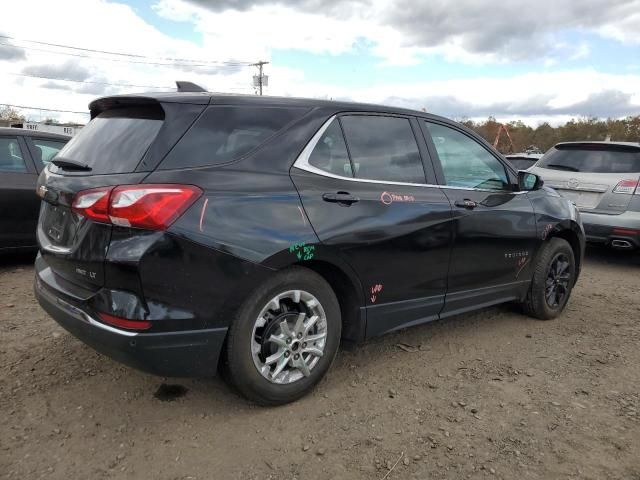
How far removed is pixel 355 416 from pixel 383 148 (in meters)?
1.67

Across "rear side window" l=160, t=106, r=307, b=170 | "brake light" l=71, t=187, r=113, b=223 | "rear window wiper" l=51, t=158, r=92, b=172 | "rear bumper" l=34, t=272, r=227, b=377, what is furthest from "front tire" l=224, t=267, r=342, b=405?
"rear window wiper" l=51, t=158, r=92, b=172

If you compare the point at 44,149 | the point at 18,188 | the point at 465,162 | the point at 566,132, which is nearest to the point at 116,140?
the point at 465,162

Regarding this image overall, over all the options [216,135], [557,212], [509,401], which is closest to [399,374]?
[509,401]

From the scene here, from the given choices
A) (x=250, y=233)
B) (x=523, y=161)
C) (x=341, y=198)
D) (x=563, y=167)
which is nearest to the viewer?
(x=250, y=233)

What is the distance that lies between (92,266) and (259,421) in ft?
3.91

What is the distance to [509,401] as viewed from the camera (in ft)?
10.6

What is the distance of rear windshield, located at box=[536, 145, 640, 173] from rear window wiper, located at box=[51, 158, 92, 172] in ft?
21.3

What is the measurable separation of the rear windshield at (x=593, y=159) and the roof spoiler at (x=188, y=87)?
A: 5842 millimetres

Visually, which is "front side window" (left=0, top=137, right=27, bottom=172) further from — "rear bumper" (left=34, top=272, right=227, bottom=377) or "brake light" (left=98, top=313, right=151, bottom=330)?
"brake light" (left=98, top=313, right=151, bottom=330)

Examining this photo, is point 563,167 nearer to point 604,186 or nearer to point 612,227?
point 604,186

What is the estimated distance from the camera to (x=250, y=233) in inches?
106

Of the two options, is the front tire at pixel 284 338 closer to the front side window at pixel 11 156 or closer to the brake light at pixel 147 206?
the brake light at pixel 147 206

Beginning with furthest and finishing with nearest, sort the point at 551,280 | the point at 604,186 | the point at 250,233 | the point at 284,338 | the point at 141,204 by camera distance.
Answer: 1. the point at 604,186
2. the point at 551,280
3. the point at 284,338
4. the point at 250,233
5. the point at 141,204

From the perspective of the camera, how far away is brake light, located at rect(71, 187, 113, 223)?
251cm
